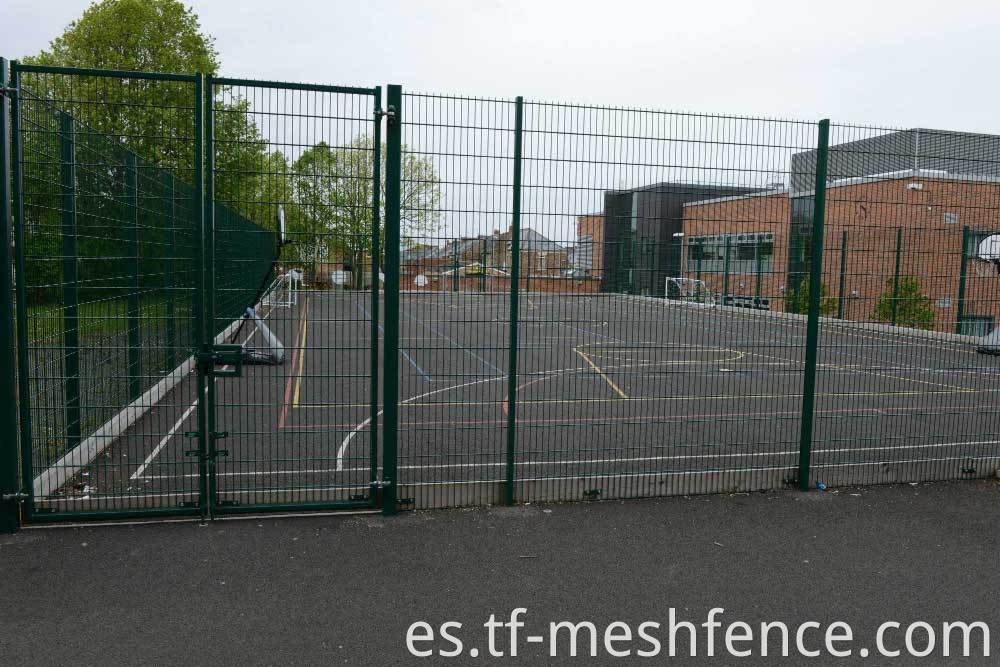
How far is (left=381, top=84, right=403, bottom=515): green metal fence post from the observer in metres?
5.46

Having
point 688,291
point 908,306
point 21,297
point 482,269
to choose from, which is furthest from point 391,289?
point 908,306

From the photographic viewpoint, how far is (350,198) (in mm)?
5672

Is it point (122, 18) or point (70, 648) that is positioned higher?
point (122, 18)

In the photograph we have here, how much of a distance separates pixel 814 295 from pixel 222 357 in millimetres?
4723

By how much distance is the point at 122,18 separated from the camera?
2762cm

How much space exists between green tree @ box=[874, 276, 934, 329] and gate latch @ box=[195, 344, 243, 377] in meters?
5.41

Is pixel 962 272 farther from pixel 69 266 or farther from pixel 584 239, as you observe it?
pixel 69 266

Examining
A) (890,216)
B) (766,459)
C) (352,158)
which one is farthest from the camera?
(766,459)

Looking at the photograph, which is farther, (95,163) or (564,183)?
(95,163)

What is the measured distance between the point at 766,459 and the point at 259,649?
16.0 feet

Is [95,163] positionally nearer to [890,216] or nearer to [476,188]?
[476,188]

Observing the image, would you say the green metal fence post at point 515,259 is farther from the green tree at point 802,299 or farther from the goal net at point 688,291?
the green tree at point 802,299

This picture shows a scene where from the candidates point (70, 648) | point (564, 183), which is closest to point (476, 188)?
point (564, 183)

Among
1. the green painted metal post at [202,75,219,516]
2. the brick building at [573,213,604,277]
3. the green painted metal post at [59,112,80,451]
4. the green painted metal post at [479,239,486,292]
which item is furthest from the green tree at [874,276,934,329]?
the green painted metal post at [59,112,80,451]
